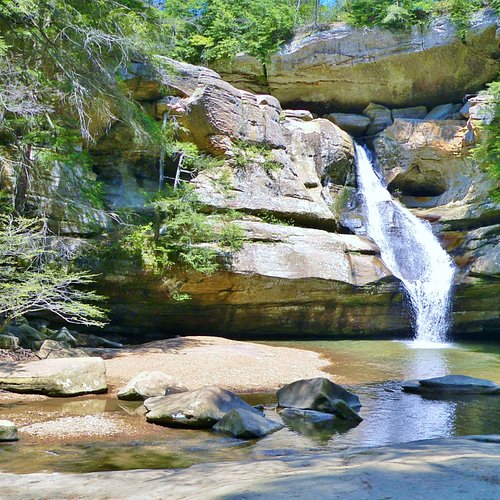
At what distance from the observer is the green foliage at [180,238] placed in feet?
53.1

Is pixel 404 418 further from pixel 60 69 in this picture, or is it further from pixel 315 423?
pixel 60 69

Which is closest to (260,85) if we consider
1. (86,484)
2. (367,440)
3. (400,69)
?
(400,69)

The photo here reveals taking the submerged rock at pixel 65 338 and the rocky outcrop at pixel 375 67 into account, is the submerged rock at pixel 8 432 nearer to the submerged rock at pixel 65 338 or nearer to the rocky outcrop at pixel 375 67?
the submerged rock at pixel 65 338

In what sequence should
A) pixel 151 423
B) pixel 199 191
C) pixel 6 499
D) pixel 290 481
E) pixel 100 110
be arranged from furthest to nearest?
pixel 199 191
pixel 100 110
pixel 151 423
pixel 6 499
pixel 290 481

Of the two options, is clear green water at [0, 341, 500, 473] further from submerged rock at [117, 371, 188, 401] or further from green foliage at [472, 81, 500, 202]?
green foliage at [472, 81, 500, 202]

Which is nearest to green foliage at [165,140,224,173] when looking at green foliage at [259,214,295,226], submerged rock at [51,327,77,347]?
green foliage at [259,214,295,226]

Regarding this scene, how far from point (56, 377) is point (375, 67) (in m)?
22.2

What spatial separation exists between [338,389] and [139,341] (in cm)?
1012

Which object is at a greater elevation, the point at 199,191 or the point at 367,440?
the point at 199,191

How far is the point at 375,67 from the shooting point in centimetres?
2578

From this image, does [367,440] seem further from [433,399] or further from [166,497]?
[166,497]

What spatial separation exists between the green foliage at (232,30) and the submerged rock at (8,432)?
21.8 m

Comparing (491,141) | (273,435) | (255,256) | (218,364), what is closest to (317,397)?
(273,435)

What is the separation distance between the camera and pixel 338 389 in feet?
28.1
